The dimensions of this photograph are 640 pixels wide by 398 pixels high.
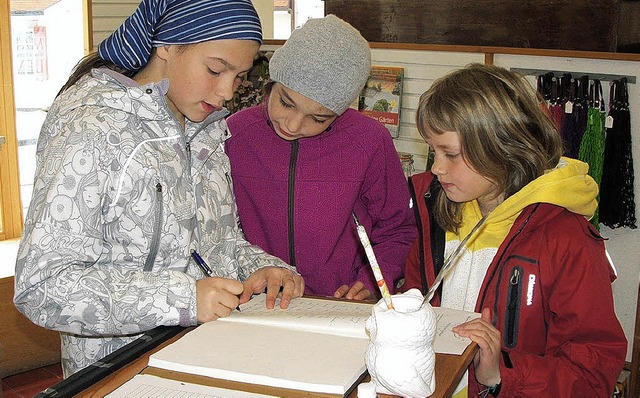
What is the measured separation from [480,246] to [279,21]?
6464 mm

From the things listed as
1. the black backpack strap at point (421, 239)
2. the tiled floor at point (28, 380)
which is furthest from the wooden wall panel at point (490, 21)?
the tiled floor at point (28, 380)

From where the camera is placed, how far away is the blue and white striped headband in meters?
1.59

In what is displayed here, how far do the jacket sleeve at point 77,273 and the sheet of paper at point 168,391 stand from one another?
24 centimetres

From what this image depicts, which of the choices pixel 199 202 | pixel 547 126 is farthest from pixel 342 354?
pixel 547 126

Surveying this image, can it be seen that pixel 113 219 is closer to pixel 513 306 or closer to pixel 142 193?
pixel 142 193

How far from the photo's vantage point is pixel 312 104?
192 cm

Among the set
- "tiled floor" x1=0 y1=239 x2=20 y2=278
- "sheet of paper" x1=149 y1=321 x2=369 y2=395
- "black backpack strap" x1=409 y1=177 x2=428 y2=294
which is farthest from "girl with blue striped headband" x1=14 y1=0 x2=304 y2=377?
"tiled floor" x1=0 y1=239 x2=20 y2=278

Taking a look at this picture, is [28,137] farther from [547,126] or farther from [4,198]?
[547,126]

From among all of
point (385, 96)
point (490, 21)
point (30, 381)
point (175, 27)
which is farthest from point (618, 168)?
point (30, 381)

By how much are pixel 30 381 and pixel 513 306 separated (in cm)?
307

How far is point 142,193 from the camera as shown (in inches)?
59.5

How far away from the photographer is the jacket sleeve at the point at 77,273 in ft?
4.53

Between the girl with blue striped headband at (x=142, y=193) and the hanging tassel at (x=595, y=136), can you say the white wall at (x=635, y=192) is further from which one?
the girl with blue striped headband at (x=142, y=193)

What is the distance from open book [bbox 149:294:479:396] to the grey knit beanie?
1.92 ft
